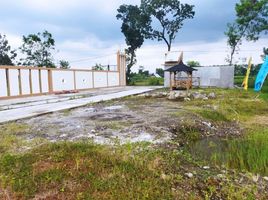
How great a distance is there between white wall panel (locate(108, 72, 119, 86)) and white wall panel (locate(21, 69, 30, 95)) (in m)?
12.3

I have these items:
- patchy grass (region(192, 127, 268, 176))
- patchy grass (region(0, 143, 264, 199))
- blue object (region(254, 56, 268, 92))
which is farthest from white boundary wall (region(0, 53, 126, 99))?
blue object (region(254, 56, 268, 92))

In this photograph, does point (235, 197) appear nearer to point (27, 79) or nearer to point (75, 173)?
point (75, 173)

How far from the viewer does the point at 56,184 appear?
11.0 feet

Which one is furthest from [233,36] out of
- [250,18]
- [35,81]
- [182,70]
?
[35,81]

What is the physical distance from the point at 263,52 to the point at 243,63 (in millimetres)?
2732

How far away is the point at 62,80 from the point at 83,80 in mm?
3069

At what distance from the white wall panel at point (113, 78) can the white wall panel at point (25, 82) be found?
12307mm

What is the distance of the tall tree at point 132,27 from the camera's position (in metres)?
35.7

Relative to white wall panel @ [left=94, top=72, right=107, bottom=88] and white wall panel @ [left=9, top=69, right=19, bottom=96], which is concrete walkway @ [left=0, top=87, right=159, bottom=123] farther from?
white wall panel @ [left=94, top=72, right=107, bottom=88]

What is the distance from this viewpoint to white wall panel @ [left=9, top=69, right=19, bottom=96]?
1656 cm

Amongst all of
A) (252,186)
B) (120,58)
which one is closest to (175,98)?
(252,186)

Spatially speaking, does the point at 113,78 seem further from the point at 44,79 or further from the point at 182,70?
the point at 182,70

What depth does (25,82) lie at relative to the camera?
17.7 m

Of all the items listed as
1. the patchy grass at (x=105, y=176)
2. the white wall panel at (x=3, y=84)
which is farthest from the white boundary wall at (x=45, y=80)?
the patchy grass at (x=105, y=176)
